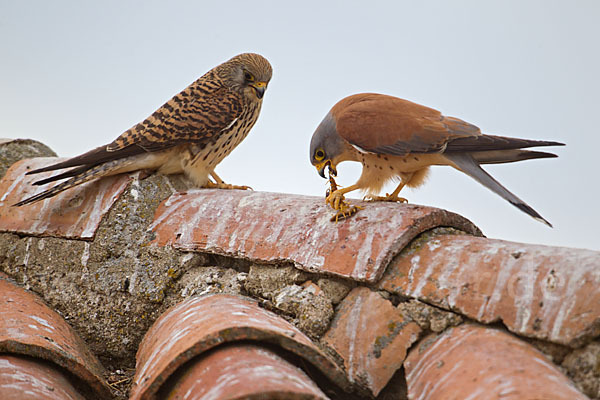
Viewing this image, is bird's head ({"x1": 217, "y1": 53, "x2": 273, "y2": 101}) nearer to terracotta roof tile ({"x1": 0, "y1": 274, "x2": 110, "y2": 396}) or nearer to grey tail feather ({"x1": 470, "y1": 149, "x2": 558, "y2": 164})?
grey tail feather ({"x1": 470, "y1": 149, "x2": 558, "y2": 164})

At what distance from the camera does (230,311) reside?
6.56ft

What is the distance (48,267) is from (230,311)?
1293mm

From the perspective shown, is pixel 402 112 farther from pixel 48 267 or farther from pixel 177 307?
pixel 48 267

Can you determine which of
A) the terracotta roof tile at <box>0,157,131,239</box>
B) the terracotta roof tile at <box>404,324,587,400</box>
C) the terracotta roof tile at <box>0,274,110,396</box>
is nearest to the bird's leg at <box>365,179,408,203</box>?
the terracotta roof tile at <box>404,324,587,400</box>

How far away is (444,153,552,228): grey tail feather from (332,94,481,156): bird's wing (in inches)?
3.8

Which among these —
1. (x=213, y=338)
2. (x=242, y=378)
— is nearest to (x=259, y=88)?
(x=213, y=338)

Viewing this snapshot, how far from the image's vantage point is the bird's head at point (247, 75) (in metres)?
3.50

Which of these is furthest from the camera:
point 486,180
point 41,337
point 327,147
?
point 327,147

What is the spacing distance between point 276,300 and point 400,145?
39.2 inches

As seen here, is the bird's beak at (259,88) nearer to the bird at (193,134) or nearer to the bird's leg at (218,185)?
the bird at (193,134)

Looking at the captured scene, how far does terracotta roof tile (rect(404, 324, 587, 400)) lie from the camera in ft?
4.67

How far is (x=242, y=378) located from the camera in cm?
150

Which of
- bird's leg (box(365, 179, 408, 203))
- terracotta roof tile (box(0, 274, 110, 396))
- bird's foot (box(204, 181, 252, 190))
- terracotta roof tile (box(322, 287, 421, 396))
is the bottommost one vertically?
terracotta roof tile (box(0, 274, 110, 396))

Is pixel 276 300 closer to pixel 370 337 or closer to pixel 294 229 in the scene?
pixel 294 229
